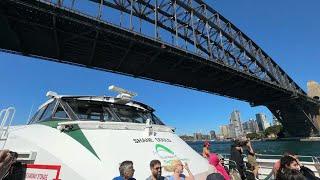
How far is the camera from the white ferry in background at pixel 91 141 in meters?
4.55

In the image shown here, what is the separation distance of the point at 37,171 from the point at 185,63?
131 ft

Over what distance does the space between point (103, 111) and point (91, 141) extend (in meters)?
1.24

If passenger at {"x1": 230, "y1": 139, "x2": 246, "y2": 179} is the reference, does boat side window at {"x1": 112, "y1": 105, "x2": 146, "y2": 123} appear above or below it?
above

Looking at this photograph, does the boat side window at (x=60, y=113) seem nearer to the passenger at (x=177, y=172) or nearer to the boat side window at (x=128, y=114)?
the boat side window at (x=128, y=114)

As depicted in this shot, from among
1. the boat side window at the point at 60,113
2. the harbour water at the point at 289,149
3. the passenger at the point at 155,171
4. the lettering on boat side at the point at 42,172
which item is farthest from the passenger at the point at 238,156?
the harbour water at the point at 289,149

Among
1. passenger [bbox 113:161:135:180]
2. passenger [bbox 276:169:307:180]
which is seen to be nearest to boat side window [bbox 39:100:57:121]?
passenger [bbox 113:161:135:180]

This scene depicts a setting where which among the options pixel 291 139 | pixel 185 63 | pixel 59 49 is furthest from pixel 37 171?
pixel 291 139

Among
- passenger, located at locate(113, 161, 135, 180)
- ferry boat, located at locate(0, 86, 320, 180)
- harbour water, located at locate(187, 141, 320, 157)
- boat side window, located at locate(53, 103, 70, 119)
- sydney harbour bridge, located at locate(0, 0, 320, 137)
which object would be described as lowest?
passenger, located at locate(113, 161, 135, 180)

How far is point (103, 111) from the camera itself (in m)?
5.97

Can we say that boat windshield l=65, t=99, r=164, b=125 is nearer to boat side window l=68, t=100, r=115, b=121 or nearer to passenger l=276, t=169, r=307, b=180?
boat side window l=68, t=100, r=115, b=121

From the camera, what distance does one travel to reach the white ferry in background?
4.55 meters

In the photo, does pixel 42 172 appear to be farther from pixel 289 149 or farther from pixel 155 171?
pixel 289 149

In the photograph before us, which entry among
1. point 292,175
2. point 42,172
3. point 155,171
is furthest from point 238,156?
point 42,172

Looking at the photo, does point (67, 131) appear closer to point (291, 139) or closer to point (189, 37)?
point (189, 37)
